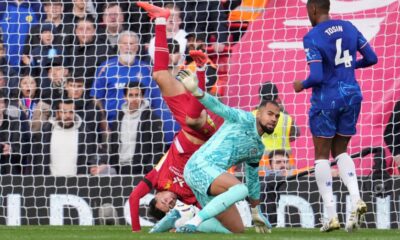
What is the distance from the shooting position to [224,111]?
395 inches

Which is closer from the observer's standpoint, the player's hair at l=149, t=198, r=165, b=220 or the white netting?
the player's hair at l=149, t=198, r=165, b=220

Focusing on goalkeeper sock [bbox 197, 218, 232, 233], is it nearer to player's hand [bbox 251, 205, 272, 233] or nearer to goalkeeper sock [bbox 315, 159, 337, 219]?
player's hand [bbox 251, 205, 272, 233]

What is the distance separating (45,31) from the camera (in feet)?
48.1

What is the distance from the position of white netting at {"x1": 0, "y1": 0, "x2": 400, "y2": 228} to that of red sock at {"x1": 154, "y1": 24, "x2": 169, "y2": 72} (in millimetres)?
2086

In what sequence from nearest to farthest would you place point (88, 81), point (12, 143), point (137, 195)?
1. point (137, 195)
2. point (12, 143)
3. point (88, 81)

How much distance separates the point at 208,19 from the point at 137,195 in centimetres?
383

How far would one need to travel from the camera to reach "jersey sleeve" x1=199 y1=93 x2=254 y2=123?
Answer: 32.4 feet

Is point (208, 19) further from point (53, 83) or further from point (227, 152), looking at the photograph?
point (227, 152)

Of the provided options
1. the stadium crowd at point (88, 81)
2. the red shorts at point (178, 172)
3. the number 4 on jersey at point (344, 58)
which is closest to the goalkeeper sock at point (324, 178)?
the number 4 on jersey at point (344, 58)

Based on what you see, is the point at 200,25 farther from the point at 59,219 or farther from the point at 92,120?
the point at 59,219

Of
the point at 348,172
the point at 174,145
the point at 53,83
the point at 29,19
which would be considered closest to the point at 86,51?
the point at 53,83

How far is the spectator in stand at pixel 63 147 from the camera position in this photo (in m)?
14.1

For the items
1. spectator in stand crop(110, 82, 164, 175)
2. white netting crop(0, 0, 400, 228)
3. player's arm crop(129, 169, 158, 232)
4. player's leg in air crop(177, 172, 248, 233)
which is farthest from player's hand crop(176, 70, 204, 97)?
spectator in stand crop(110, 82, 164, 175)

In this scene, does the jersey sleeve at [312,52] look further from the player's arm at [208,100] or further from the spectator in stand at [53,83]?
the spectator in stand at [53,83]
